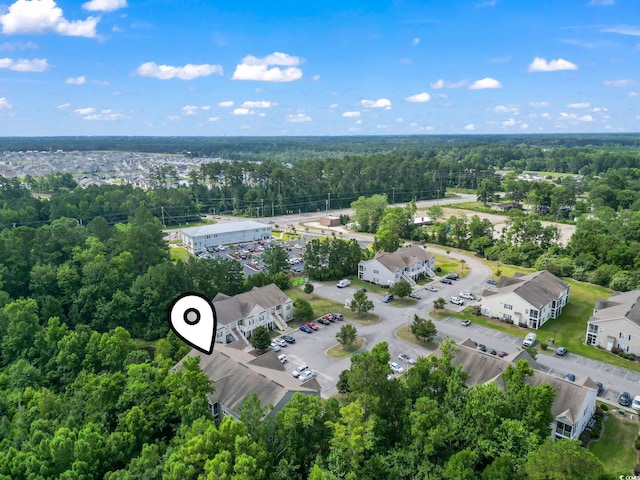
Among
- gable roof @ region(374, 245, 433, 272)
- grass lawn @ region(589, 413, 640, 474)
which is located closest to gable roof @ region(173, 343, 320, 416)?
grass lawn @ region(589, 413, 640, 474)

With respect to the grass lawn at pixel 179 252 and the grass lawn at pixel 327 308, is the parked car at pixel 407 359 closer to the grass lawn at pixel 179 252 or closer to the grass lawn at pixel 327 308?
the grass lawn at pixel 327 308

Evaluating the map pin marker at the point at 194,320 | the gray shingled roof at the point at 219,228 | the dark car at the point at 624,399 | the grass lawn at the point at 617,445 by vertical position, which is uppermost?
the map pin marker at the point at 194,320

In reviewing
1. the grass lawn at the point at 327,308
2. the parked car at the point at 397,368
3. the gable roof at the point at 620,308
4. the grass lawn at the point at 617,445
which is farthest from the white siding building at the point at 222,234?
the grass lawn at the point at 617,445

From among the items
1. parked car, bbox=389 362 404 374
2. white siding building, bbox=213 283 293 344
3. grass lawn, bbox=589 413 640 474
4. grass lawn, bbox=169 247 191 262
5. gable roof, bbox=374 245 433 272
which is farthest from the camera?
grass lawn, bbox=169 247 191 262

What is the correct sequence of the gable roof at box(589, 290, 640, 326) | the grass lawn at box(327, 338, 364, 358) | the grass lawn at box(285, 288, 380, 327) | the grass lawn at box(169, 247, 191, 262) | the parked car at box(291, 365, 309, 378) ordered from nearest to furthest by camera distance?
the parked car at box(291, 365, 309, 378) < the grass lawn at box(327, 338, 364, 358) < the gable roof at box(589, 290, 640, 326) < the grass lawn at box(285, 288, 380, 327) < the grass lawn at box(169, 247, 191, 262)

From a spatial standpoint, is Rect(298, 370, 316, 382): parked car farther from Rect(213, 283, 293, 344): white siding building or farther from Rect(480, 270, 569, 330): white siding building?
Rect(480, 270, 569, 330): white siding building

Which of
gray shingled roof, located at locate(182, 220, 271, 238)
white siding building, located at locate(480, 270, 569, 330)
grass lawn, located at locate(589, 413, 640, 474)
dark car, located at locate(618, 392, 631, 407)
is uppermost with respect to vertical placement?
gray shingled roof, located at locate(182, 220, 271, 238)

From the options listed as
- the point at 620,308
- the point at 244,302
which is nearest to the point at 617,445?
the point at 620,308
